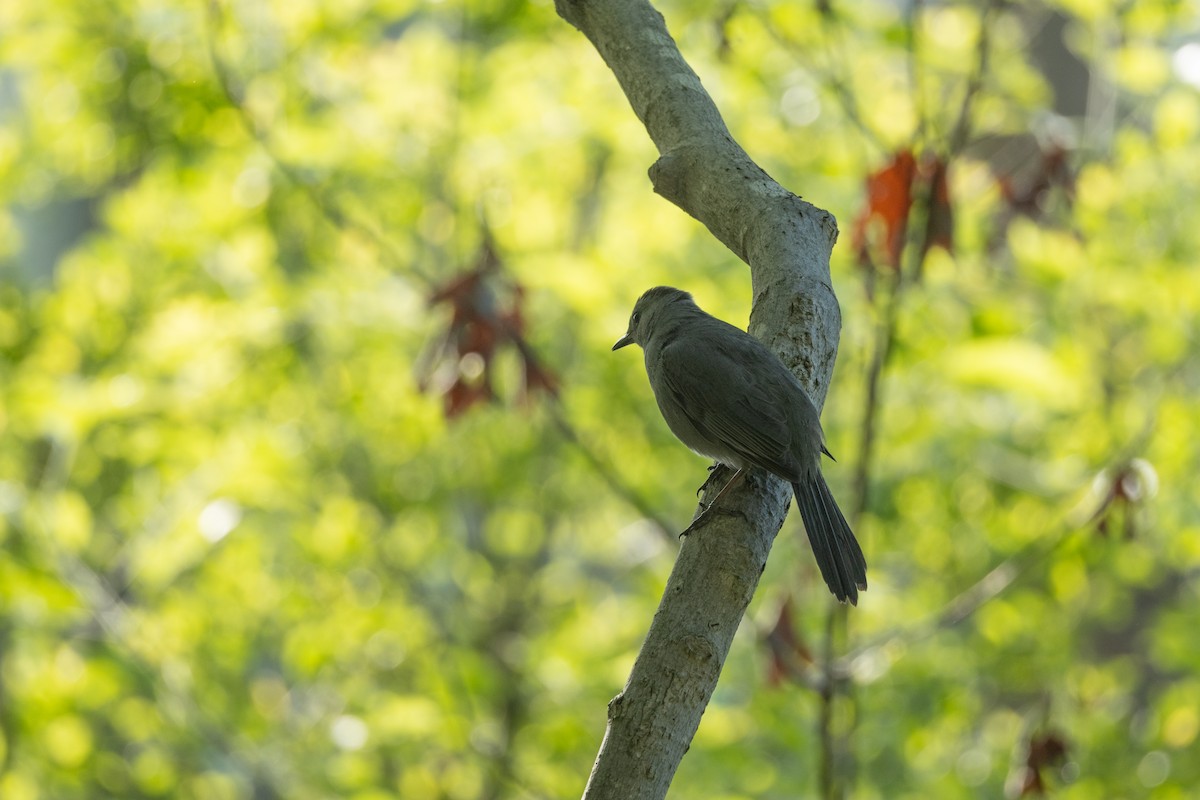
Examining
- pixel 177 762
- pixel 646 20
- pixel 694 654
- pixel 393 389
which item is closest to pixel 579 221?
pixel 393 389

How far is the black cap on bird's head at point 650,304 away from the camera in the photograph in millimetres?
2977

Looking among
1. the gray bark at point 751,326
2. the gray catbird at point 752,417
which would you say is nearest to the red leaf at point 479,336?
the gray catbird at point 752,417

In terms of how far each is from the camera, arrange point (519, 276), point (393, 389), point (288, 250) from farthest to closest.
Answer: point (288, 250), point (393, 389), point (519, 276)

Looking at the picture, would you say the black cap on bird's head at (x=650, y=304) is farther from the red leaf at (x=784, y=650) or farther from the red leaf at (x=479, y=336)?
the red leaf at (x=784, y=650)

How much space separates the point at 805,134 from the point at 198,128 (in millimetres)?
2399

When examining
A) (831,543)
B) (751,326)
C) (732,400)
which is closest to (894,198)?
(732,400)

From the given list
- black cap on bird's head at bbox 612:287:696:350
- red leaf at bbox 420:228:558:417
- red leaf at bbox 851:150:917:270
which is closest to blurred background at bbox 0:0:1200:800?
red leaf at bbox 420:228:558:417

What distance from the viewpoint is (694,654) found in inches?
57.5

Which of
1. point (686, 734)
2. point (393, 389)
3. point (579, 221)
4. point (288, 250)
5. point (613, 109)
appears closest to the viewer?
point (686, 734)

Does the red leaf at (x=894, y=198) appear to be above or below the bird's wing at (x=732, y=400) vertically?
above

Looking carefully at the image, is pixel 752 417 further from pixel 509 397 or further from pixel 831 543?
pixel 509 397

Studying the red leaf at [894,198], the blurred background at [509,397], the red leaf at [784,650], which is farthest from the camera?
the blurred background at [509,397]

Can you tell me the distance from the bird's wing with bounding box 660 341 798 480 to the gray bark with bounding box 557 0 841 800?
14cm

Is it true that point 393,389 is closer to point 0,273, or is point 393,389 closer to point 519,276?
point 519,276
